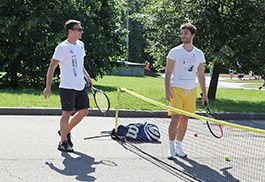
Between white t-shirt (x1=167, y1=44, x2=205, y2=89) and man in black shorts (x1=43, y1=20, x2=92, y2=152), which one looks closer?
white t-shirt (x1=167, y1=44, x2=205, y2=89)

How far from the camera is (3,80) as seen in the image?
18.2m

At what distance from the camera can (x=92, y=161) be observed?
7.03 metres

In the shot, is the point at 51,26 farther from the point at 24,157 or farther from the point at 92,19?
the point at 24,157

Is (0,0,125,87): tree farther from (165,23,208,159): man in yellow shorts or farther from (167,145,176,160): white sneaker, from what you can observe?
(167,145,176,160): white sneaker

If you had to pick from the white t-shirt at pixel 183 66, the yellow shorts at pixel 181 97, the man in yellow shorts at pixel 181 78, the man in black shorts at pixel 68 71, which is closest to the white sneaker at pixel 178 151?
the man in yellow shorts at pixel 181 78

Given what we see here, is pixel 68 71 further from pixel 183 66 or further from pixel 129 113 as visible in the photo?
pixel 129 113

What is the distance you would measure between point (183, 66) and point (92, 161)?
6.42ft

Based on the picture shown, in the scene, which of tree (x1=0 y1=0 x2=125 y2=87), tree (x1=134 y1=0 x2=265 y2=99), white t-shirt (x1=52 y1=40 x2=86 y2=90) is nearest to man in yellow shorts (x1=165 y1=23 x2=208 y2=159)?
white t-shirt (x1=52 y1=40 x2=86 y2=90)

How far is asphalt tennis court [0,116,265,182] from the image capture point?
20.5 feet

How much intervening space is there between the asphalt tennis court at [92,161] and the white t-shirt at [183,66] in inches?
45.9

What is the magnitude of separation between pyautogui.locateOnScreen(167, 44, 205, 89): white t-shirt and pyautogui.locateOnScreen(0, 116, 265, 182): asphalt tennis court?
3.82 ft

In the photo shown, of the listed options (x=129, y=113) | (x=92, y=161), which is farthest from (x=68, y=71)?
(x=129, y=113)

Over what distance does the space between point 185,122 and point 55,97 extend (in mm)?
7215

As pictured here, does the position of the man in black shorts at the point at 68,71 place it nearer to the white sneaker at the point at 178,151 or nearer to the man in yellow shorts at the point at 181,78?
the man in yellow shorts at the point at 181,78
